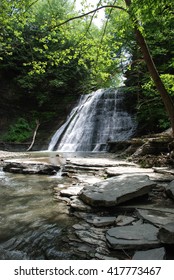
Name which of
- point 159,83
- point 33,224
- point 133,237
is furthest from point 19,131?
point 133,237

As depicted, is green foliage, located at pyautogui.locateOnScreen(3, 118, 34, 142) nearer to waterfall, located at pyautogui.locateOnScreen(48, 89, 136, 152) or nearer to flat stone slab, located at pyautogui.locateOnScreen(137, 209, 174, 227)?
waterfall, located at pyautogui.locateOnScreen(48, 89, 136, 152)

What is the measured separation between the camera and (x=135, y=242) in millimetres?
2143

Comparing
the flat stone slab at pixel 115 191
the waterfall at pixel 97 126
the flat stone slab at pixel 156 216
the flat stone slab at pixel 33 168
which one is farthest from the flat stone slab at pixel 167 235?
the waterfall at pixel 97 126

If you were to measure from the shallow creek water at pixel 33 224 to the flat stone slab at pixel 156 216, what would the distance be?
97 centimetres

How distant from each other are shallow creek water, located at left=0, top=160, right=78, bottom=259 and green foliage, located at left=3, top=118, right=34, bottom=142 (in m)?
16.6

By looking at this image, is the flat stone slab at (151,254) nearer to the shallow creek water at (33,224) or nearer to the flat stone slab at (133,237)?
the flat stone slab at (133,237)

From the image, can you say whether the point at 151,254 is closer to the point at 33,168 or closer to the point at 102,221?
the point at 102,221

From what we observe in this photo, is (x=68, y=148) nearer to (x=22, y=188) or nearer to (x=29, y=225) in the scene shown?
(x=22, y=188)

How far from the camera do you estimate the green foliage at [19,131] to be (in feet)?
67.4

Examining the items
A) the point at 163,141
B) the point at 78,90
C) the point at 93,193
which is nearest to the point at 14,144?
the point at 78,90

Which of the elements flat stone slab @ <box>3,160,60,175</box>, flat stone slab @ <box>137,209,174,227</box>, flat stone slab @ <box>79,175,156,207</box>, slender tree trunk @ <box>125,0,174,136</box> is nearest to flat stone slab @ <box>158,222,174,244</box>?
flat stone slab @ <box>137,209,174,227</box>

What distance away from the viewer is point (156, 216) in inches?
109

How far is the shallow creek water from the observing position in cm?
226

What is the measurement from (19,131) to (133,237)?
20598 millimetres
